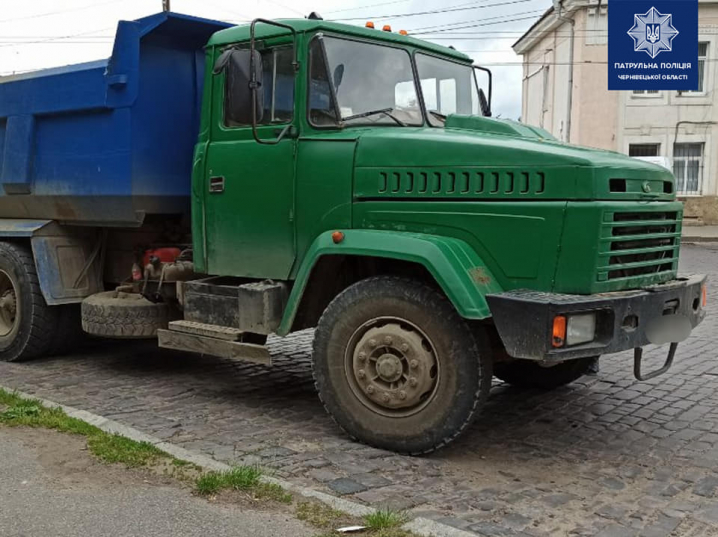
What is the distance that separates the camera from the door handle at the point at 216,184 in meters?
5.77

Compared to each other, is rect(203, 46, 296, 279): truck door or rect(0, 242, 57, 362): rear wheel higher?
rect(203, 46, 296, 279): truck door

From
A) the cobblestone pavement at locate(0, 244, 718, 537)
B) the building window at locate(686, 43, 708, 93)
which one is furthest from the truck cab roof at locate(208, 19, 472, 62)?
the building window at locate(686, 43, 708, 93)

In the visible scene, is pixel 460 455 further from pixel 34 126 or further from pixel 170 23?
pixel 34 126

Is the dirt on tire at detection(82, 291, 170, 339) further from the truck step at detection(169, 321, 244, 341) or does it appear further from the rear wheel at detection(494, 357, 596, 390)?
the rear wheel at detection(494, 357, 596, 390)

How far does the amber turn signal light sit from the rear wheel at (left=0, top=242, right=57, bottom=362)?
4922mm

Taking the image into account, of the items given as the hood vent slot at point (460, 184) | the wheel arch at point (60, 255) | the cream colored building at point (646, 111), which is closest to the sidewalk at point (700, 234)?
the cream colored building at point (646, 111)

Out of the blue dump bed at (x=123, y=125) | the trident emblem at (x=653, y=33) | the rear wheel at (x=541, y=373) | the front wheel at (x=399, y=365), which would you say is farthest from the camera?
the trident emblem at (x=653, y=33)

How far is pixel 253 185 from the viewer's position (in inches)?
220

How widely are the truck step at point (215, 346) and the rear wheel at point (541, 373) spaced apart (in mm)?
1853

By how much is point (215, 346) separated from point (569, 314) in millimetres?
2680

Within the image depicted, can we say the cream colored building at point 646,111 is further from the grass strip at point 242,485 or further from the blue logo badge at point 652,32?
the grass strip at point 242,485

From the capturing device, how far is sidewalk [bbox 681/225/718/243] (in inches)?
997

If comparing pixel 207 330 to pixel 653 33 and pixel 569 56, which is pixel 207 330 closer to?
pixel 653 33

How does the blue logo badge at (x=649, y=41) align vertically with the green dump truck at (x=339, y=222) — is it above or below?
above
